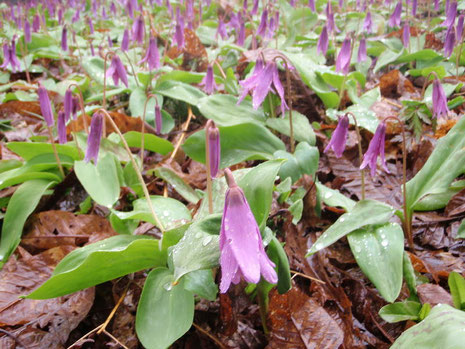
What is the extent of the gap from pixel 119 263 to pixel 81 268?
126 mm

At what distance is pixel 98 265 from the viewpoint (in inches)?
43.2

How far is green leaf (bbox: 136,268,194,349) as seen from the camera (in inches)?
41.8

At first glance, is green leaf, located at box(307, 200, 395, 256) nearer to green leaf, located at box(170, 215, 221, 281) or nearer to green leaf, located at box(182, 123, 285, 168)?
green leaf, located at box(170, 215, 221, 281)

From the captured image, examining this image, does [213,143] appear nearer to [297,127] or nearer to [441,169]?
[441,169]

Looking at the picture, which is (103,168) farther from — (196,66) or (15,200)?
(196,66)

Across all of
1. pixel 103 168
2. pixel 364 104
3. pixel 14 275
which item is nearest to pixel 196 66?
pixel 364 104

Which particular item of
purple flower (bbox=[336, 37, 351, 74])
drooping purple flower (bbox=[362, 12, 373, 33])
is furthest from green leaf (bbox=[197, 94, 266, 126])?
drooping purple flower (bbox=[362, 12, 373, 33])

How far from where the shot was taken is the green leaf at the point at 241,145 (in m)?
1.93

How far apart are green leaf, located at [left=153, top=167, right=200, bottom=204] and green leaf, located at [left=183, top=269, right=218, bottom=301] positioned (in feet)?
1.91

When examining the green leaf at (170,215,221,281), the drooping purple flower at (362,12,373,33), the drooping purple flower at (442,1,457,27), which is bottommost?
the green leaf at (170,215,221,281)

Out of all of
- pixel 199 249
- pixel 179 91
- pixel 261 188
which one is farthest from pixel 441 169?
pixel 179 91

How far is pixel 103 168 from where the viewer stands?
1.88 m

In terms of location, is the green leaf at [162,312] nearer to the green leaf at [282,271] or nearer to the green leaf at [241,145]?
the green leaf at [282,271]

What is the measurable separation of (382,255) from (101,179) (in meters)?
1.24
